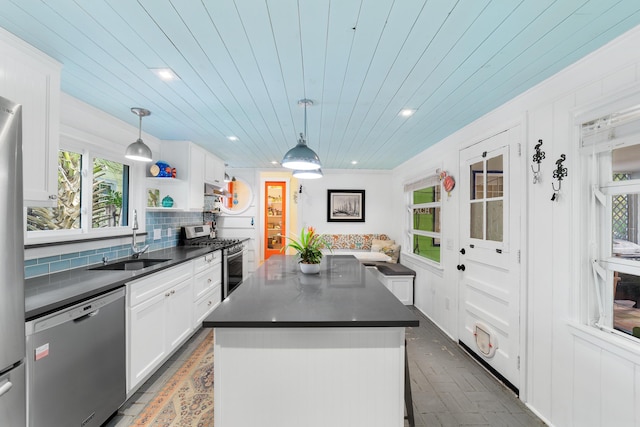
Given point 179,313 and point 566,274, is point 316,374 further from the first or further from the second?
point 179,313

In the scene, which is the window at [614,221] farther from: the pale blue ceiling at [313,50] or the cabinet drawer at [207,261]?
the cabinet drawer at [207,261]

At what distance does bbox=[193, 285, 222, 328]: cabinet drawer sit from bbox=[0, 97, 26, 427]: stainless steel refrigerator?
2.09 metres

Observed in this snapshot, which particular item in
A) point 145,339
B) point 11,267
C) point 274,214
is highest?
point 274,214

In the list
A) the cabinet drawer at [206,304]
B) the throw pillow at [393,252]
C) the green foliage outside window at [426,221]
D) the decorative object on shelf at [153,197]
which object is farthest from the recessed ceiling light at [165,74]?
the throw pillow at [393,252]

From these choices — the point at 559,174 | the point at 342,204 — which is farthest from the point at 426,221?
the point at 559,174

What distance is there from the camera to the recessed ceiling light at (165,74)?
187cm

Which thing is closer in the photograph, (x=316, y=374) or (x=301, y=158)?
(x=316, y=374)

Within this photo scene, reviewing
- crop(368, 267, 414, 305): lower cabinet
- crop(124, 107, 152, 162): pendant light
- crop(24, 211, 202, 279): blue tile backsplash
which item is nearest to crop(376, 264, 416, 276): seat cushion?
crop(368, 267, 414, 305): lower cabinet

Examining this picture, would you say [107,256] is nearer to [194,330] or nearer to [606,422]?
[194,330]

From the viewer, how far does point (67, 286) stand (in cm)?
183

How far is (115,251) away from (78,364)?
1506 millimetres

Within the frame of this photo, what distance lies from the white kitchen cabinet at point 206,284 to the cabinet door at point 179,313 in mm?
Answer: 141

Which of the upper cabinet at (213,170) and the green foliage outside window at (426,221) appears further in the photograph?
the upper cabinet at (213,170)

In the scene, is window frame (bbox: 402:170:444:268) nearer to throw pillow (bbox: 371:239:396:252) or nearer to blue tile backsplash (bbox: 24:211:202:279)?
throw pillow (bbox: 371:239:396:252)
